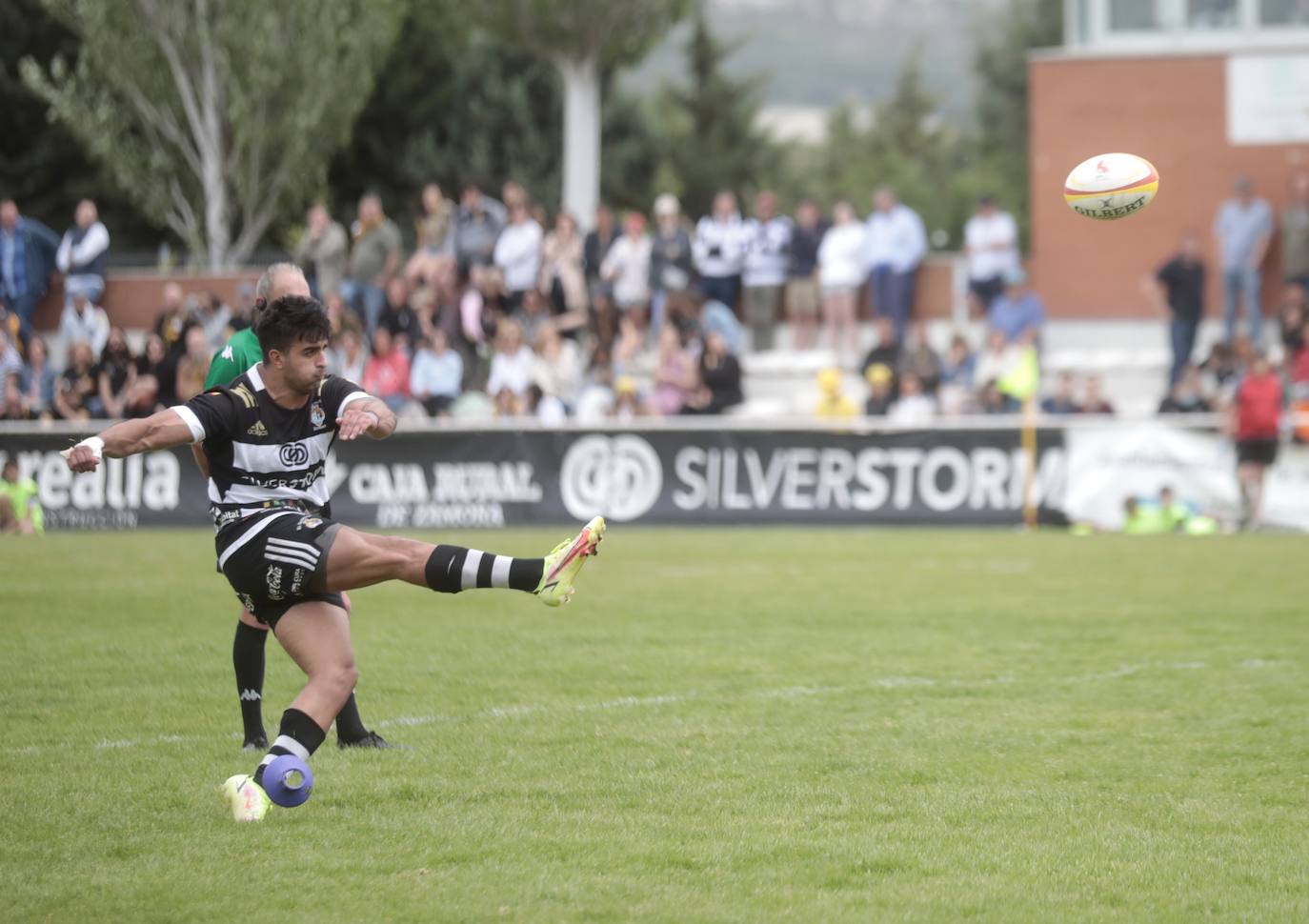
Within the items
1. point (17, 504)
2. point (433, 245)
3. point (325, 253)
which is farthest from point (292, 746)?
point (325, 253)

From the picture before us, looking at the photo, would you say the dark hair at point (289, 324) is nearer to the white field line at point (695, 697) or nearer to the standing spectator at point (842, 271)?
the white field line at point (695, 697)

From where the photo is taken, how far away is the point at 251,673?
7273 millimetres

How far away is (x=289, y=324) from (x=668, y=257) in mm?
16133

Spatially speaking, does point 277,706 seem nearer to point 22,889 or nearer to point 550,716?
point 550,716

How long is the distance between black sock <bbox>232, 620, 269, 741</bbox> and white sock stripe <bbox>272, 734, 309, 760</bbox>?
1369 mm

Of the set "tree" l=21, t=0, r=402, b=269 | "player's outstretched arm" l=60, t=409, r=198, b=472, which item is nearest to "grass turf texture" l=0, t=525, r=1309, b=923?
"player's outstretched arm" l=60, t=409, r=198, b=472

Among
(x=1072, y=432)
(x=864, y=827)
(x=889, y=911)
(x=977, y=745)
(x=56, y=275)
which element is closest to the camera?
(x=889, y=911)

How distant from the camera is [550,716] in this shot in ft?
26.1

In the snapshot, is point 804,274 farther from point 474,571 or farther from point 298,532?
point 298,532

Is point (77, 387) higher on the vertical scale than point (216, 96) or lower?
lower

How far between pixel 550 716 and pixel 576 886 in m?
2.81

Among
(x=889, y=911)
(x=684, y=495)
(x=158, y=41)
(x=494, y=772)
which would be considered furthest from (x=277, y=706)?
(x=158, y=41)

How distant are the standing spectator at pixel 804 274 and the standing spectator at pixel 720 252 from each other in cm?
80

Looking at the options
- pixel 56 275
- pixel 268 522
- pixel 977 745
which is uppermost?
pixel 56 275
